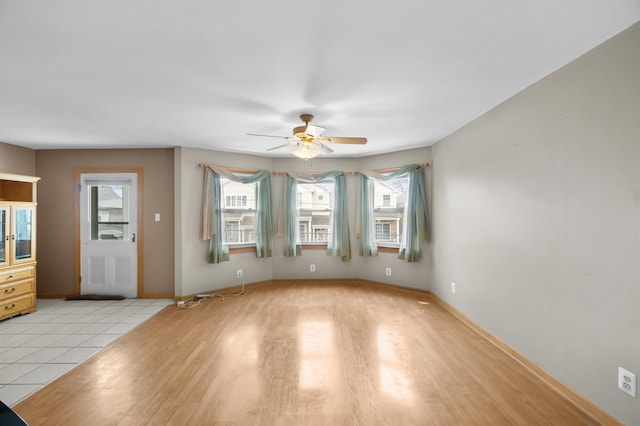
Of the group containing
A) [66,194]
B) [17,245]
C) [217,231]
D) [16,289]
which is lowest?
[16,289]

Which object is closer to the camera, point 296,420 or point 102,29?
point 102,29

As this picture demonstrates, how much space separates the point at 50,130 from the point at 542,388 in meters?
5.75

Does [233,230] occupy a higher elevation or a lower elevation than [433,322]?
higher

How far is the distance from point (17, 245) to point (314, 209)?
14.1 feet

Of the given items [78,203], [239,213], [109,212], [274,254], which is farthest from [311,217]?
[78,203]

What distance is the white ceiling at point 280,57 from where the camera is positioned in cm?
159

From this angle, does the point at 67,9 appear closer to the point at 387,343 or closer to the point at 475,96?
the point at 475,96

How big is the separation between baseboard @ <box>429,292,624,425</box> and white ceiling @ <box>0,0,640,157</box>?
2351 millimetres

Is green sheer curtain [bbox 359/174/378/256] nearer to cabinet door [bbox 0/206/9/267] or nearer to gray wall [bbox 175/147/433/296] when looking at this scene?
gray wall [bbox 175/147/433/296]

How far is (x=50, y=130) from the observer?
373cm

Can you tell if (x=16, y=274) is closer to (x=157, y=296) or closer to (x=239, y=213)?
(x=157, y=296)

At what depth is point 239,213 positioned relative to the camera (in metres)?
5.32

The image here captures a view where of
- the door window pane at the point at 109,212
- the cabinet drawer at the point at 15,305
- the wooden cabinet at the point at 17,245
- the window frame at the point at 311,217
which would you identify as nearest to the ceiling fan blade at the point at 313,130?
the window frame at the point at 311,217

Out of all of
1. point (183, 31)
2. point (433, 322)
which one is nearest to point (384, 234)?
point (433, 322)
